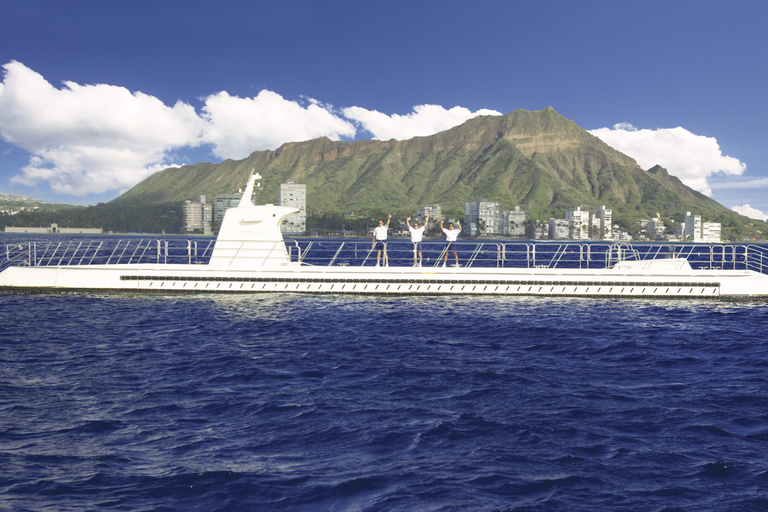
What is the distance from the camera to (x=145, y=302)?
27062 mm

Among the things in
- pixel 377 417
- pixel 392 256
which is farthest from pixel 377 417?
pixel 392 256

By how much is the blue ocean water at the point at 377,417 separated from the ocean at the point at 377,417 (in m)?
0.05

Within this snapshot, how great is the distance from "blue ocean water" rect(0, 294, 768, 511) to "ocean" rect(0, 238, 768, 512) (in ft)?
0.15

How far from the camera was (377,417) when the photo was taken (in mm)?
11047

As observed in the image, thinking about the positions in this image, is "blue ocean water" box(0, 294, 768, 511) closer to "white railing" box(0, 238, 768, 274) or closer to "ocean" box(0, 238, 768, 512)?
"ocean" box(0, 238, 768, 512)

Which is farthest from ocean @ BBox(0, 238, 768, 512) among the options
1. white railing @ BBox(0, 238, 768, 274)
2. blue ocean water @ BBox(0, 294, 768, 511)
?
white railing @ BBox(0, 238, 768, 274)

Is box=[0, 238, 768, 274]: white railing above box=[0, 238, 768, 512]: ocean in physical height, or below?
above

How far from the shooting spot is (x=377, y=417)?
11047 mm

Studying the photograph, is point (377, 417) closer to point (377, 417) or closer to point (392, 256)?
point (377, 417)

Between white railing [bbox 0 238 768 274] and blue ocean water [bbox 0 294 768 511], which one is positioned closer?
blue ocean water [bbox 0 294 768 511]

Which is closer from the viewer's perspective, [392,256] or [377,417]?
[377,417]

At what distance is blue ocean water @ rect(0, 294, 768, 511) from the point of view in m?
8.11

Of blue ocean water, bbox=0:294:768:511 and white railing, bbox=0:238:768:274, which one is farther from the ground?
white railing, bbox=0:238:768:274

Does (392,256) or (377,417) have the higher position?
(392,256)
